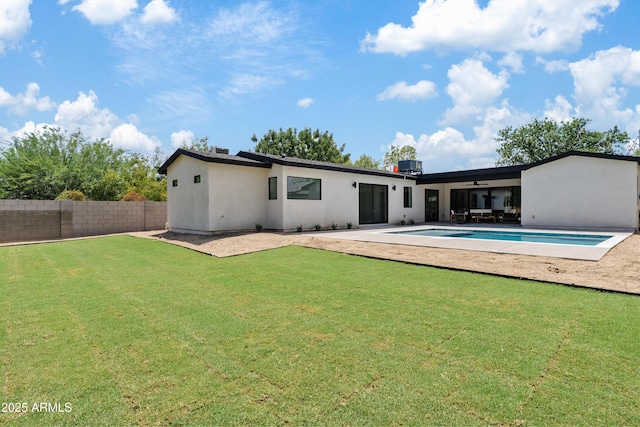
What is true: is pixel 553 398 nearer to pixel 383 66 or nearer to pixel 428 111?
pixel 383 66

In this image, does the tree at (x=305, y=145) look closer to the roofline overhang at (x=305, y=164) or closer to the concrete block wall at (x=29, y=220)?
the roofline overhang at (x=305, y=164)

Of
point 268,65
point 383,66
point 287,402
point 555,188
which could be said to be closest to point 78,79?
point 268,65

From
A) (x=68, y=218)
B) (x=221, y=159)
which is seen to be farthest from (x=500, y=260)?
(x=68, y=218)

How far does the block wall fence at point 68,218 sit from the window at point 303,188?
8.73m

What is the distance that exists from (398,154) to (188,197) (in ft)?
116

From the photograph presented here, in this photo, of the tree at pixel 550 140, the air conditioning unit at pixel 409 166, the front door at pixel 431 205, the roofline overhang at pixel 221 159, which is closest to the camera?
the roofline overhang at pixel 221 159

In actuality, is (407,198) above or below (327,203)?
above

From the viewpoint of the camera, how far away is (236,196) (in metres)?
13.8

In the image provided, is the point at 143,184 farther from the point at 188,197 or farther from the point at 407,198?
the point at 407,198

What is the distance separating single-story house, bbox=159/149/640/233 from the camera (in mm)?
13641

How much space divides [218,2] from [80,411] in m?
13.0

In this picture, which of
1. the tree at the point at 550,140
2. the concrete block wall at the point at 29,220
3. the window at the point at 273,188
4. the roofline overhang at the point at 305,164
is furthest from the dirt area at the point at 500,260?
the tree at the point at 550,140

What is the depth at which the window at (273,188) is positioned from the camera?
14.3 m

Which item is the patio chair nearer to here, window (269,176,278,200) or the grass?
window (269,176,278,200)
